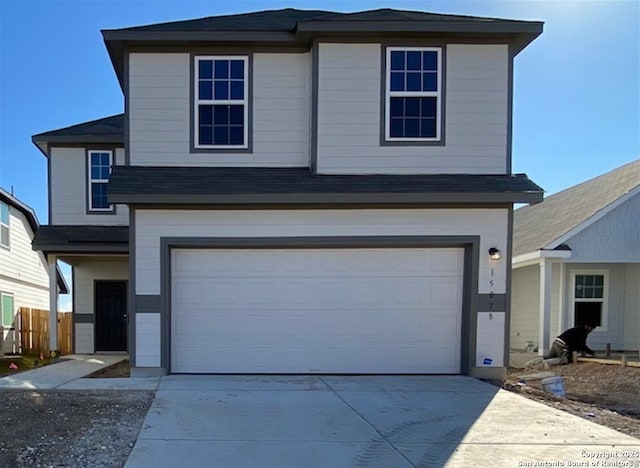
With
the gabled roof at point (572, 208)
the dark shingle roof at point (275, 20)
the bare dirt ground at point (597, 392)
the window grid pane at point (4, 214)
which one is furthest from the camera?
the window grid pane at point (4, 214)

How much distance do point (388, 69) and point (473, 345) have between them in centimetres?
484

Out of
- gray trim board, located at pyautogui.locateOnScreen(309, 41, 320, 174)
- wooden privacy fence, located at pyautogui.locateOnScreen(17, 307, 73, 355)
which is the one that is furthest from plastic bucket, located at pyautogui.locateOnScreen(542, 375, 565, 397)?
wooden privacy fence, located at pyautogui.locateOnScreen(17, 307, 73, 355)

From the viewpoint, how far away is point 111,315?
40.8 ft

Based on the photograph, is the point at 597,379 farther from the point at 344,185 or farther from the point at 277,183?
the point at 277,183

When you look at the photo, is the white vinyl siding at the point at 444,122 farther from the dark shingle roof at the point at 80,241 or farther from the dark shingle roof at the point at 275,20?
the dark shingle roof at the point at 80,241

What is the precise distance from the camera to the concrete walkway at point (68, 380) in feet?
22.4

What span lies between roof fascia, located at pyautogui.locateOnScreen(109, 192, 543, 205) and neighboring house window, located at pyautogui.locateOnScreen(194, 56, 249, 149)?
47.8 inches

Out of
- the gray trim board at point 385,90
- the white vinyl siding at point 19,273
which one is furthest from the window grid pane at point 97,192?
the gray trim board at point 385,90

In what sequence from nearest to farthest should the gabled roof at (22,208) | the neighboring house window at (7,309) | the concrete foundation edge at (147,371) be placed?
the concrete foundation edge at (147,371) → the neighboring house window at (7,309) → the gabled roof at (22,208)

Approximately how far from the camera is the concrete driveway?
425cm

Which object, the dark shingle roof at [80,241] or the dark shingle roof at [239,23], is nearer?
the dark shingle roof at [239,23]

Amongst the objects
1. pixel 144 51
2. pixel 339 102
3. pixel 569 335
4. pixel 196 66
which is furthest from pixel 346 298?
pixel 569 335

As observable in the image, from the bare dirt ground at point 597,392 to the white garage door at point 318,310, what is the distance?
5.24 ft

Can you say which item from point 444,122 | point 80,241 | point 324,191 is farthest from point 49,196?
point 444,122
